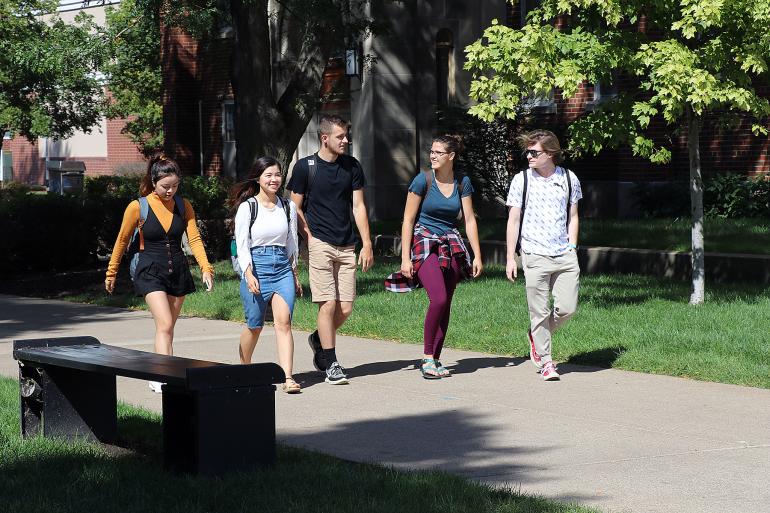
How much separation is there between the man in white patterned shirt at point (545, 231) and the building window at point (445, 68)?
1784 cm

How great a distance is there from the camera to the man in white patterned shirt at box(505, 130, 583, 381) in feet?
30.7

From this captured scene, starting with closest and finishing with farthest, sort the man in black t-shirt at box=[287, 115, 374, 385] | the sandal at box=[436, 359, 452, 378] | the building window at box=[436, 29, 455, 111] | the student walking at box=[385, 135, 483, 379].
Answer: the man in black t-shirt at box=[287, 115, 374, 385], the student walking at box=[385, 135, 483, 379], the sandal at box=[436, 359, 452, 378], the building window at box=[436, 29, 455, 111]

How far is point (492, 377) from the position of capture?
9648 millimetres

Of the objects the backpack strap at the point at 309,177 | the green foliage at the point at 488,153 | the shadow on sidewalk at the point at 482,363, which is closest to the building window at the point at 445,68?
the green foliage at the point at 488,153

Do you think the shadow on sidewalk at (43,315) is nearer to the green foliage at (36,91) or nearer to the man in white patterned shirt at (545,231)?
the man in white patterned shirt at (545,231)

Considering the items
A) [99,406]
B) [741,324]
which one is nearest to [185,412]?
[99,406]

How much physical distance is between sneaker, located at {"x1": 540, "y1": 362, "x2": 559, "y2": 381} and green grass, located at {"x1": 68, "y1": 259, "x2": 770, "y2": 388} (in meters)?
0.79

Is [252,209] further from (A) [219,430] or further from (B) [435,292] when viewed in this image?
(A) [219,430]

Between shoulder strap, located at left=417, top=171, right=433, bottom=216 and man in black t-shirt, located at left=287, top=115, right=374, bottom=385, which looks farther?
shoulder strap, located at left=417, top=171, right=433, bottom=216

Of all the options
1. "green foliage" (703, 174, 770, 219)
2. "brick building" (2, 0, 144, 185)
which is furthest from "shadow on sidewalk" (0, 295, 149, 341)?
"brick building" (2, 0, 144, 185)

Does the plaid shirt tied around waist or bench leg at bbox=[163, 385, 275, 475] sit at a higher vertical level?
the plaid shirt tied around waist

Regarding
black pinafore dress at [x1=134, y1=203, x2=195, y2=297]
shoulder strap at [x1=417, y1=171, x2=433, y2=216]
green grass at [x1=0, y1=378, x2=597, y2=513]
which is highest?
shoulder strap at [x1=417, y1=171, x2=433, y2=216]

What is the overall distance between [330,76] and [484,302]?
1588 cm

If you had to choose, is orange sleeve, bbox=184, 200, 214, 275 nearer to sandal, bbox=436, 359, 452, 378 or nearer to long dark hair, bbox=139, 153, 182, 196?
long dark hair, bbox=139, 153, 182, 196
